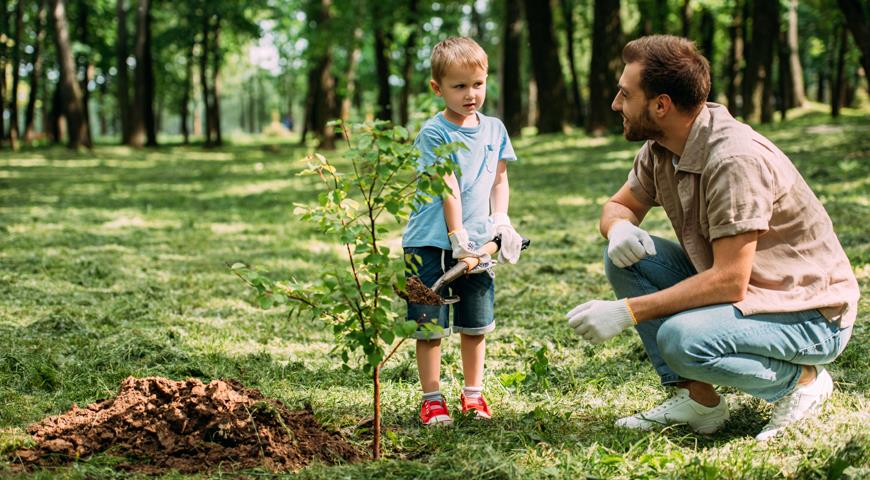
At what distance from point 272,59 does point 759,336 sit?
49.5 metres

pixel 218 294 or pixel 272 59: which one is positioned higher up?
pixel 272 59

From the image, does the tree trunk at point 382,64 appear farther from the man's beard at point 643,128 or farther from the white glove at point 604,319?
the white glove at point 604,319

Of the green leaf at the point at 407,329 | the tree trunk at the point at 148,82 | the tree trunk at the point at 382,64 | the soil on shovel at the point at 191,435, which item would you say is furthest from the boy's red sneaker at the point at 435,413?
the tree trunk at the point at 148,82

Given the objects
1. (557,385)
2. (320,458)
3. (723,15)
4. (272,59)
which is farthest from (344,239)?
(272,59)

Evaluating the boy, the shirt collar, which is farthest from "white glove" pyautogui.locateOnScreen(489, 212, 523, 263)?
the shirt collar

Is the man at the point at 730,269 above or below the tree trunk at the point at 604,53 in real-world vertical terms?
below

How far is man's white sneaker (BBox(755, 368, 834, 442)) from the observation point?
10.0 feet

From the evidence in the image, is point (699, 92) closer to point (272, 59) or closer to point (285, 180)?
point (285, 180)

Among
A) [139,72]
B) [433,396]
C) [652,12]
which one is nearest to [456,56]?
[433,396]

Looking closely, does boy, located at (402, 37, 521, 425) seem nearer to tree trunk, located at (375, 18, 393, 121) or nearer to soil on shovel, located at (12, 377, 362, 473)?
soil on shovel, located at (12, 377, 362, 473)

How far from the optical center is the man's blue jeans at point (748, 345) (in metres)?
2.93

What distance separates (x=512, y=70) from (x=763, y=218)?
61.5 ft

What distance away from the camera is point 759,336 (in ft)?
9.63

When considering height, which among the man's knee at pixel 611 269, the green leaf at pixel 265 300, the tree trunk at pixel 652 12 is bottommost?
the man's knee at pixel 611 269
